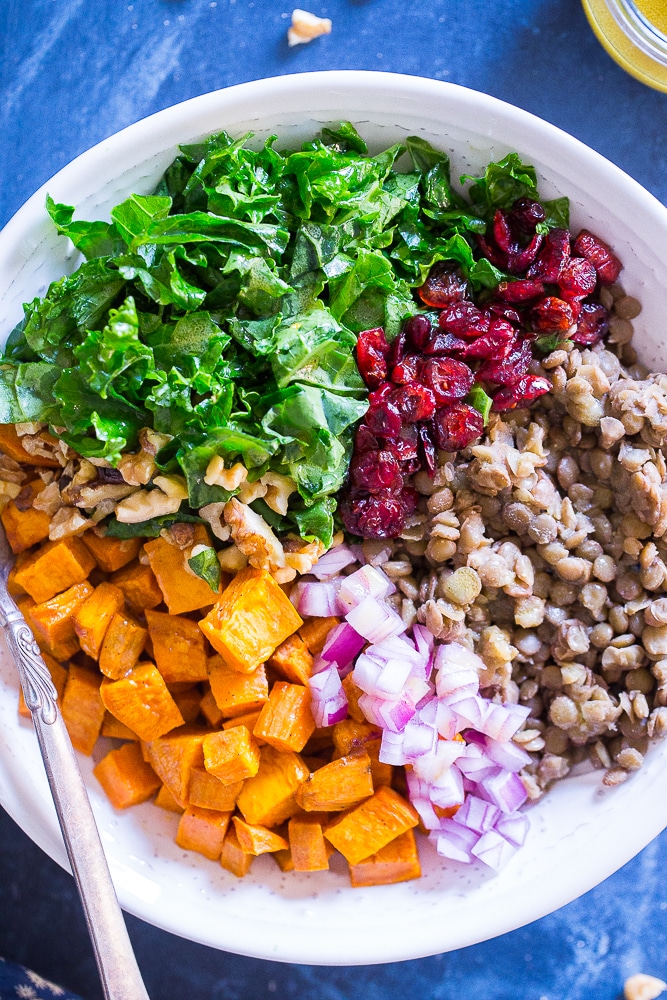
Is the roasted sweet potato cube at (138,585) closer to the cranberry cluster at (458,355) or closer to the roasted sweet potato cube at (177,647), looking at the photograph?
the roasted sweet potato cube at (177,647)

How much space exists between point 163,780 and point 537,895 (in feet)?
2.86

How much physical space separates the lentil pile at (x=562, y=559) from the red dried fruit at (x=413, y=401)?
0.14 m

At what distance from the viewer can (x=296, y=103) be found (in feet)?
5.97

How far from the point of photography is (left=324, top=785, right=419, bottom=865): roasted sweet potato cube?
5.99 feet

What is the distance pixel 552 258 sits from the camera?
1867 mm

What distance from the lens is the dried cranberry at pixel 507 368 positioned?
1.83 meters

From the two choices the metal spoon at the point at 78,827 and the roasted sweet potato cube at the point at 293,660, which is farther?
the roasted sweet potato cube at the point at 293,660

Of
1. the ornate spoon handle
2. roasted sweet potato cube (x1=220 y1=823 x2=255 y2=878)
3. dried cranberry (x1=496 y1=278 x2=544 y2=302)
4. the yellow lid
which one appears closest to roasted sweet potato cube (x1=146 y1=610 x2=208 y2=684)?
the ornate spoon handle

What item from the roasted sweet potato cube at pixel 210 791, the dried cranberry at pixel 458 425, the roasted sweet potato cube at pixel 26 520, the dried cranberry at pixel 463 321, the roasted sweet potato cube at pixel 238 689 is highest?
the roasted sweet potato cube at pixel 26 520

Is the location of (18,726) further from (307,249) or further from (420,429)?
(307,249)

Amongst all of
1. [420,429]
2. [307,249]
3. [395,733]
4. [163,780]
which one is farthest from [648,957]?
[307,249]

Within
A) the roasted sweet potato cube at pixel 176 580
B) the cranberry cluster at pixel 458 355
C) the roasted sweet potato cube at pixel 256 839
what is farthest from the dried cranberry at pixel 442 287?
the roasted sweet potato cube at pixel 256 839

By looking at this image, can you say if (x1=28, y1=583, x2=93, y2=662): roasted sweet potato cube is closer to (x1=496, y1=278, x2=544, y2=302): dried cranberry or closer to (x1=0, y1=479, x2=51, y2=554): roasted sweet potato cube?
(x1=0, y1=479, x2=51, y2=554): roasted sweet potato cube

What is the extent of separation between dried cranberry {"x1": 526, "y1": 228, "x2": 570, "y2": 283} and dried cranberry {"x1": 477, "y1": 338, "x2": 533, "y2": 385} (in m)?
0.17
